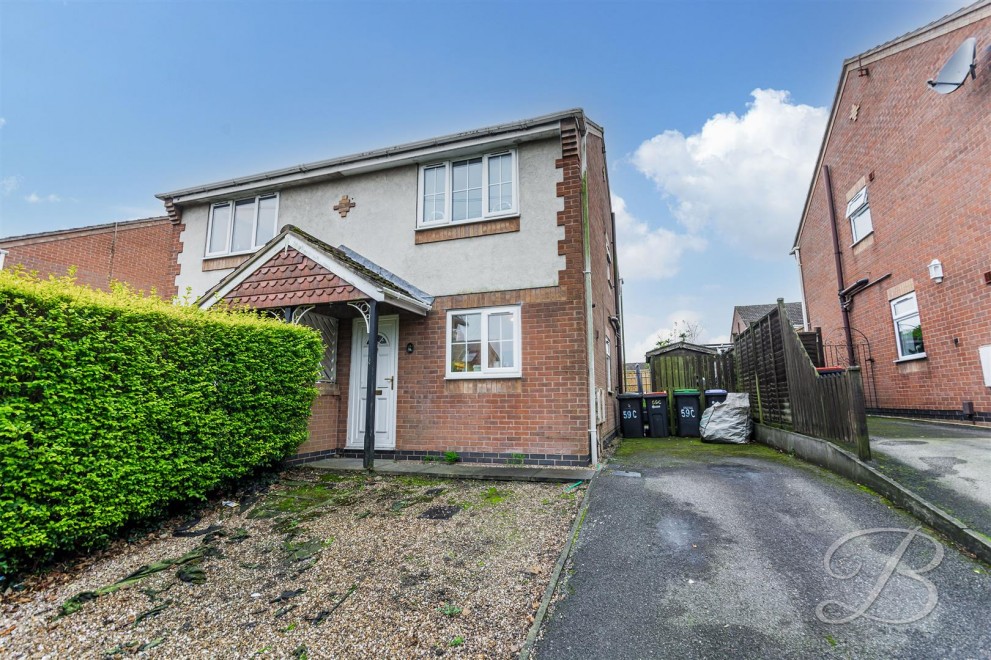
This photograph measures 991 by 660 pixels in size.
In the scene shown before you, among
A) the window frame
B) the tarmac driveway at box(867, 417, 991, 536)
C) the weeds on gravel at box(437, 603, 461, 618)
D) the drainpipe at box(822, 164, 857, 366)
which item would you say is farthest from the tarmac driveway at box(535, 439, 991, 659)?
the drainpipe at box(822, 164, 857, 366)

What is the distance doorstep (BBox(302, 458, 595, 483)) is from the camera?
5848 mm

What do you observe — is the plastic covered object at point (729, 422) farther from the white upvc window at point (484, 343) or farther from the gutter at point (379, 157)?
the gutter at point (379, 157)

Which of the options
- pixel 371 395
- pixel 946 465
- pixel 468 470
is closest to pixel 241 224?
pixel 371 395

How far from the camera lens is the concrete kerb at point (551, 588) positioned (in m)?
2.40

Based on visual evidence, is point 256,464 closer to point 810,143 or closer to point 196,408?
point 196,408

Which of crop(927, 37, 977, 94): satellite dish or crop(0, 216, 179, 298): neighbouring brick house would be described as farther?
crop(0, 216, 179, 298): neighbouring brick house

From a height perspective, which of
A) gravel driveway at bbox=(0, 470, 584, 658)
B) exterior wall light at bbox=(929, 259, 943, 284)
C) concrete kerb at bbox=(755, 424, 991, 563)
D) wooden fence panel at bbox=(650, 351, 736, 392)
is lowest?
gravel driveway at bbox=(0, 470, 584, 658)

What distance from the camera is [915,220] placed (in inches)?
365

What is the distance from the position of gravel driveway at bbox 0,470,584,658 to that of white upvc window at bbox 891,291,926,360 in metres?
9.66

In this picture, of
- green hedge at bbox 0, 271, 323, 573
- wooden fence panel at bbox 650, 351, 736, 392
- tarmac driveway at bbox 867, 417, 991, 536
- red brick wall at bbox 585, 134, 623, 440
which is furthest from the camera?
wooden fence panel at bbox 650, 351, 736, 392

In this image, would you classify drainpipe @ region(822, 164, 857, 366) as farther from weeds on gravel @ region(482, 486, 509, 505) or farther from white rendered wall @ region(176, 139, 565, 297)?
weeds on gravel @ region(482, 486, 509, 505)

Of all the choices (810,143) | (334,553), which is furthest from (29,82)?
(810,143)

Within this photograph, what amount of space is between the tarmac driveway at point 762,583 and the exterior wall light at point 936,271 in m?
6.52

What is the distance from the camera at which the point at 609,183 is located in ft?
43.2
